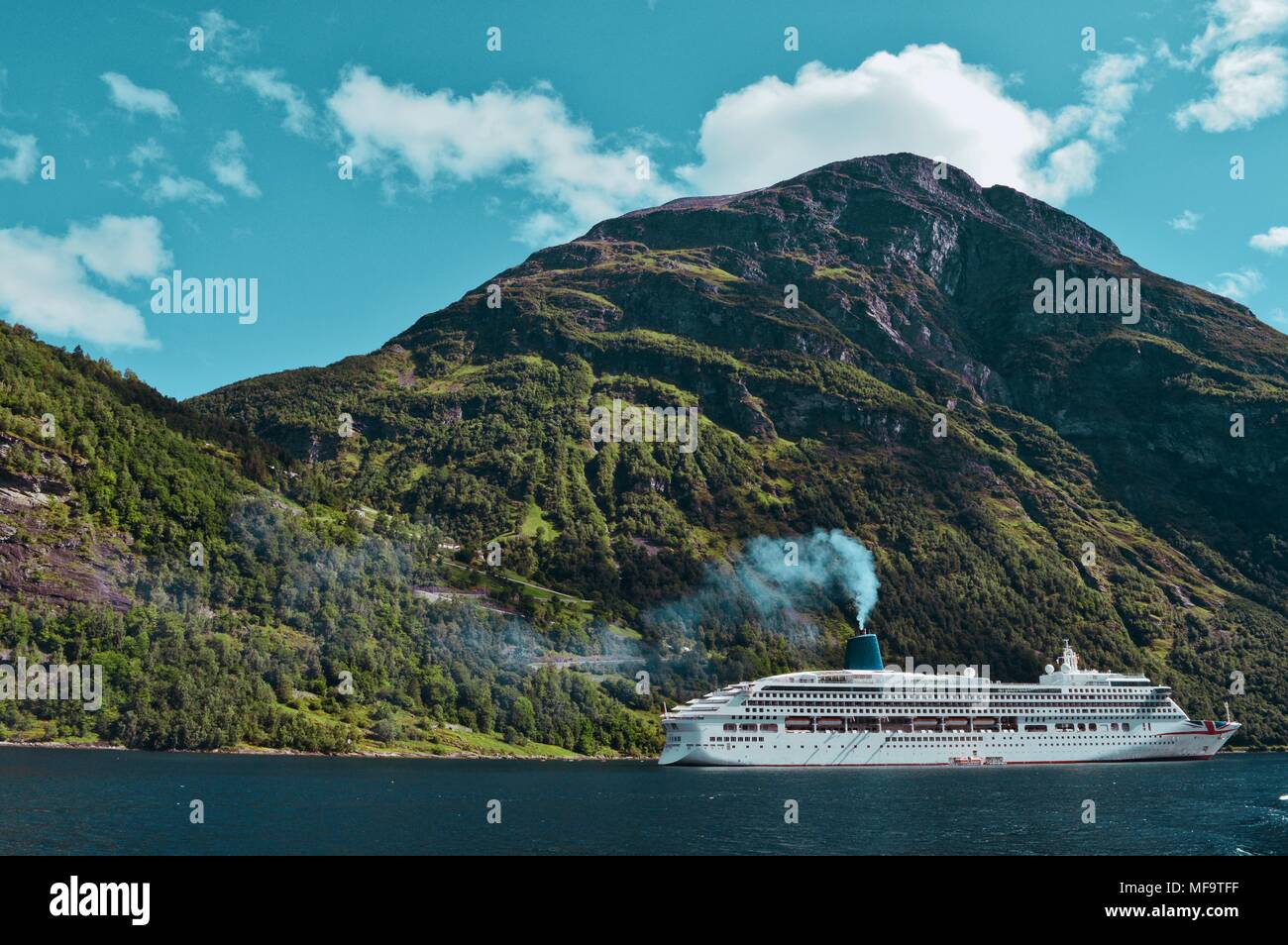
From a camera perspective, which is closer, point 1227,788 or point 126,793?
point 126,793

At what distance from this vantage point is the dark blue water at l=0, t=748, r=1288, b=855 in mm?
84625

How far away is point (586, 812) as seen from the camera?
4328 inches

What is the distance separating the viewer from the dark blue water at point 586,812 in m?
84.6
